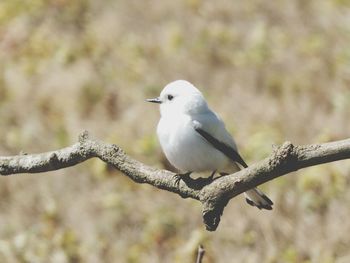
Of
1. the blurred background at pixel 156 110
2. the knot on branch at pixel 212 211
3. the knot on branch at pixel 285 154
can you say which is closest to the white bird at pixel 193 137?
the knot on branch at pixel 212 211

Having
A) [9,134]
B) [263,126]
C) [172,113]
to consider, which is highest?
[9,134]

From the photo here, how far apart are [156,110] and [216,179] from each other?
613 centimetres

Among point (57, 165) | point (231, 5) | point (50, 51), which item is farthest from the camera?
point (231, 5)

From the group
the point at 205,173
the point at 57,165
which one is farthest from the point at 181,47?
the point at 57,165

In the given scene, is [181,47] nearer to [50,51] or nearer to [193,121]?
[50,51]

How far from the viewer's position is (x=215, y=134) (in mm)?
4262

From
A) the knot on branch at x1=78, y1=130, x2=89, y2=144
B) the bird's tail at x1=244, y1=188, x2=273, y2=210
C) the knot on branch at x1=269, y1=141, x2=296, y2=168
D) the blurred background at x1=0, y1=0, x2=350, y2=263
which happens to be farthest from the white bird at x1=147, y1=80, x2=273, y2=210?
the blurred background at x1=0, y1=0, x2=350, y2=263

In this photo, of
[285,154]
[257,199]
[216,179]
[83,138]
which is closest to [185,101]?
[257,199]

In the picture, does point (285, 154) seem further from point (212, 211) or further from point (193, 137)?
point (193, 137)

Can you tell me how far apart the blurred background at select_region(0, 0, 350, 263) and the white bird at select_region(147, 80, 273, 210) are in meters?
2.08

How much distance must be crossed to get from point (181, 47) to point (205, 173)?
19.9ft

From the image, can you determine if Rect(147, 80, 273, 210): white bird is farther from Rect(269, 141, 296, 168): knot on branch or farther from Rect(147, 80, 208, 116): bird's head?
Rect(269, 141, 296, 168): knot on branch

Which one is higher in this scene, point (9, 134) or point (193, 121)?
point (9, 134)

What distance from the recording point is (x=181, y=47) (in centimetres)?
1032
